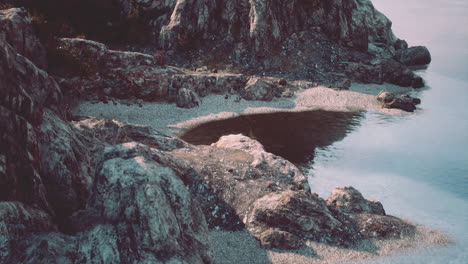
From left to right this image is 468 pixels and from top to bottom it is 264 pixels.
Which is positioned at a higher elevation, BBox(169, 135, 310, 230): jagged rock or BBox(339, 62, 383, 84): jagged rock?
BBox(339, 62, 383, 84): jagged rock

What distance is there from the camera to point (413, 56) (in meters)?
89.6

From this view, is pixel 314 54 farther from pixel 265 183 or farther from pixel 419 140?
pixel 265 183

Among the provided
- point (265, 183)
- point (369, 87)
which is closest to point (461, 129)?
point (369, 87)

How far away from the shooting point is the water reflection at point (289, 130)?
32.5m

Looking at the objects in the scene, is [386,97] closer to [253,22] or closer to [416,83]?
[416,83]

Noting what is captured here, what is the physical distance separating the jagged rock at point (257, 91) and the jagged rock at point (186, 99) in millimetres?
8033

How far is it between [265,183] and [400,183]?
48.7ft

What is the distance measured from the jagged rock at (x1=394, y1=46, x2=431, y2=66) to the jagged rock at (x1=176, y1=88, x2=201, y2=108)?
63.9 metres

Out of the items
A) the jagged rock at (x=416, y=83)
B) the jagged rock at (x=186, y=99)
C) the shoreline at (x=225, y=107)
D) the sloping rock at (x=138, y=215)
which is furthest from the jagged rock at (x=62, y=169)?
the jagged rock at (x=416, y=83)

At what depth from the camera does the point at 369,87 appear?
5788 centimetres

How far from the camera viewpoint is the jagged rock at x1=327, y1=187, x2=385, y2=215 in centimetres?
2002

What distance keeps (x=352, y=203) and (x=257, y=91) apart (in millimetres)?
28939

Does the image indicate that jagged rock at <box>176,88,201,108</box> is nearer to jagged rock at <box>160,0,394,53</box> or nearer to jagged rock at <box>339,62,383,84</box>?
jagged rock at <box>160,0,394,53</box>

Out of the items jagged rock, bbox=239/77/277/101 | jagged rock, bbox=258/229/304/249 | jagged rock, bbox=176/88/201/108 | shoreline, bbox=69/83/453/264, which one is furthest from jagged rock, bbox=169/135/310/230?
jagged rock, bbox=239/77/277/101
